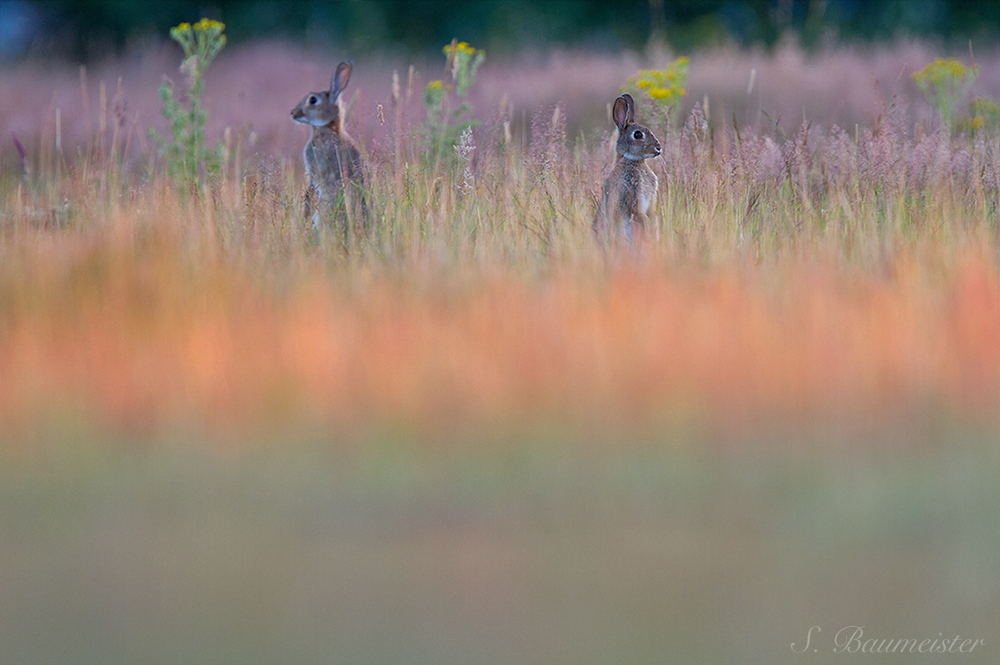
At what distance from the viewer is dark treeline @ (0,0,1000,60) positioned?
18.7 m

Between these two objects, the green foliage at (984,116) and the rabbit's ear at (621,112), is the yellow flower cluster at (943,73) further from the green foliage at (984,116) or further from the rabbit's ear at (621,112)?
the rabbit's ear at (621,112)

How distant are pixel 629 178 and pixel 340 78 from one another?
1688mm

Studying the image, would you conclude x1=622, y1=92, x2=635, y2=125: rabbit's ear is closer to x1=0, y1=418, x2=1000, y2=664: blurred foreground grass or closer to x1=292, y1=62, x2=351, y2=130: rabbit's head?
x1=292, y1=62, x2=351, y2=130: rabbit's head

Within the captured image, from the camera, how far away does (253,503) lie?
284cm

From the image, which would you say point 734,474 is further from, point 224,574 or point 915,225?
point 915,225

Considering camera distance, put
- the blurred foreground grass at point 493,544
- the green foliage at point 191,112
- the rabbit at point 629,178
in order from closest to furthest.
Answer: the blurred foreground grass at point 493,544
the rabbit at point 629,178
the green foliage at point 191,112

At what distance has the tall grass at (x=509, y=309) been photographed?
3299 mm

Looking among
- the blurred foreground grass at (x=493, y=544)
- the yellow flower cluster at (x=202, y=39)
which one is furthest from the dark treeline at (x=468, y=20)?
the blurred foreground grass at (x=493, y=544)

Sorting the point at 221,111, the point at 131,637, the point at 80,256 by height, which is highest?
the point at 221,111

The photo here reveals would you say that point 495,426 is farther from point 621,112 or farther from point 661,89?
point 661,89

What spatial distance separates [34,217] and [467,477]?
3999 mm

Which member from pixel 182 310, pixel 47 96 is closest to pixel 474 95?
pixel 47 96

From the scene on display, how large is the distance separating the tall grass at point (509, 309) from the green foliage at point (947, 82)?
1962 millimetres

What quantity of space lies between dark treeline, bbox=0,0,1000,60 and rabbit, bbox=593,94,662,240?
12.6 m
